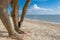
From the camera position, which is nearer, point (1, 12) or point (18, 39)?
point (1, 12)

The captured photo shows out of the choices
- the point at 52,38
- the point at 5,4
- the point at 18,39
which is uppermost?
the point at 5,4

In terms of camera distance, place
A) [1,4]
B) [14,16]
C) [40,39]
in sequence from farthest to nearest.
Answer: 1. [14,16]
2. [40,39]
3. [1,4]

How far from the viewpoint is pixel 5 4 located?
3.01 m

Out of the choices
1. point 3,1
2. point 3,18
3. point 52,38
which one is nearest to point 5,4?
point 3,1

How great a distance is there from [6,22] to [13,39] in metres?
0.90

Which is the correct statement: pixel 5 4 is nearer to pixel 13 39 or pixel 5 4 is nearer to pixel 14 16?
pixel 13 39

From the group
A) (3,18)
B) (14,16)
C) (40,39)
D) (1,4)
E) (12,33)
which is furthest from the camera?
(14,16)

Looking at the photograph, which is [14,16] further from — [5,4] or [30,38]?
[5,4]

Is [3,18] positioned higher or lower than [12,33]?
higher

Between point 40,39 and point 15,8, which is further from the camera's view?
point 15,8

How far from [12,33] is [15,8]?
5.56ft

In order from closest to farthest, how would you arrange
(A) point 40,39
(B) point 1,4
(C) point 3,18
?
(B) point 1,4 → (C) point 3,18 → (A) point 40,39

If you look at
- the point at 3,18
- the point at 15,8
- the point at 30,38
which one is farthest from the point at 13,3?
the point at 3,18

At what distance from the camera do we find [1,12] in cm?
310
